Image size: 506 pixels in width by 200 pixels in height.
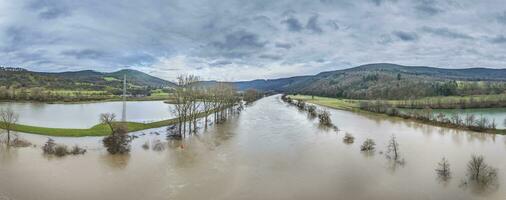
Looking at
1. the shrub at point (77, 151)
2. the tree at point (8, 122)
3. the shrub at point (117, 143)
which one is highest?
the tree at point (8, 122)

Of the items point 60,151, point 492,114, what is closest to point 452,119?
point 492,114

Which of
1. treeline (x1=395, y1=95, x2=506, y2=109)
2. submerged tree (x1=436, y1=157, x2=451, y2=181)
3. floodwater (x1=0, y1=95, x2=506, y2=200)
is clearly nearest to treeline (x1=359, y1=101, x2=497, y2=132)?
treeline (x1=395, y1=95, x2=506, y2=109)

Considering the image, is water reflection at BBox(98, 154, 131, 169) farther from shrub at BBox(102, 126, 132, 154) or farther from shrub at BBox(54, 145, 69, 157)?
shrub at BBox(54, 145, 69, 157)

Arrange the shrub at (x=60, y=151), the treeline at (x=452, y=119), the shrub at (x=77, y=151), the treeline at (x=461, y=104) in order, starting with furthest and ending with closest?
the treeline at (x=461, y=104) < the treeline at (x=452, y=119) < the shrub at (x=77, y=151) < the shrub at (x=60, y=151)

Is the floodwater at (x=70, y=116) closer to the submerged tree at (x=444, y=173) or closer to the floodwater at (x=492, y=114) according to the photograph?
the submerged tree at (x=444, y=173)

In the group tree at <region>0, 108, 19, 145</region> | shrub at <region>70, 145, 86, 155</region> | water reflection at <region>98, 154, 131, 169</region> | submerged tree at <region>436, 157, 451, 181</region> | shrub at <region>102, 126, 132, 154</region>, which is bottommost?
submerged tree at <region>436, 157, 451, 181</region>

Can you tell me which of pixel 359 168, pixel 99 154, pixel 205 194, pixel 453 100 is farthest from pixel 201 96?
pixel 453 100

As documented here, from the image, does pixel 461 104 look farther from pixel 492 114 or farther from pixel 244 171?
pixel 244 171


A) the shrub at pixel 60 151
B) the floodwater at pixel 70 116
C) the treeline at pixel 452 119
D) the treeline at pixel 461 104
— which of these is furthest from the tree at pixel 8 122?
the treeline at pixel 461 104
